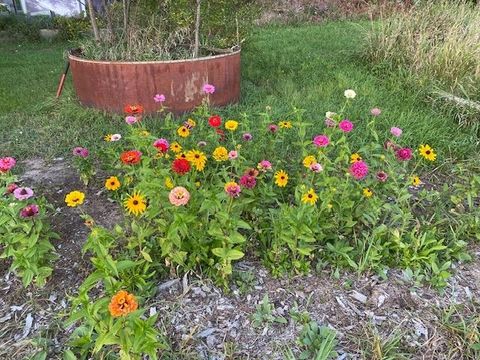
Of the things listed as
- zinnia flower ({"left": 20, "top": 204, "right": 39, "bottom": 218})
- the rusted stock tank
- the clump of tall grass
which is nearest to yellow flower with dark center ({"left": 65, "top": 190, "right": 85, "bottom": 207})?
zinnia flower ({"left": 20, "top": 204, "right": 39, "bottom": 218})

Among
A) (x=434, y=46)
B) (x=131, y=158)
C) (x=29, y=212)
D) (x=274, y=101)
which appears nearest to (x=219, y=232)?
(x=131, y=158)

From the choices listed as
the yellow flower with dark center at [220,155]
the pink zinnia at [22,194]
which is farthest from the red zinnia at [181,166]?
→ the pink zinnia at [22,194]

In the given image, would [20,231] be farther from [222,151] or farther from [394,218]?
[394,218]

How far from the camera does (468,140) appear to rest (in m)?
3.54

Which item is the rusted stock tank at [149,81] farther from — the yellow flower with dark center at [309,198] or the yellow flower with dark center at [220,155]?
the yellow flower with dark center at [309,198]

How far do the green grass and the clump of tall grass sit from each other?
9.1 inches

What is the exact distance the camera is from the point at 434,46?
4812mm

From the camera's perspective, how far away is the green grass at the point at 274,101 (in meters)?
3.53

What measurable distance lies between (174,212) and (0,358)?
0.83m

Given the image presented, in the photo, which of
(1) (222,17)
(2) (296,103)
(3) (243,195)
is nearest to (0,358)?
(3) (243,195)

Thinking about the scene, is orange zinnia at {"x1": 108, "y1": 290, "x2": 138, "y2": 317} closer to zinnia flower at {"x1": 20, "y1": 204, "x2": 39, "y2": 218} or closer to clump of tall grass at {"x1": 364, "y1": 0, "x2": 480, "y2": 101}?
zinnia flower at {"x1": 20, "y1": 204, "x2": 39, "y2": 218}

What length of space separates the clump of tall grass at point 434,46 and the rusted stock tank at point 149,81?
209 cm

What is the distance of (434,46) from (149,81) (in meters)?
3.02

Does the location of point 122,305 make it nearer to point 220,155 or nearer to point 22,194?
point 22,194
